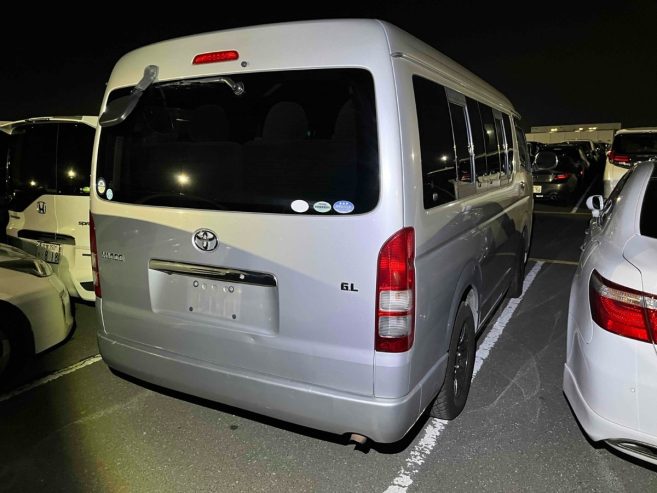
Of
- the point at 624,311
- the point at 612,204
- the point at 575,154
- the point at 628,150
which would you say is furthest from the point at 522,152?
the point at 575,154

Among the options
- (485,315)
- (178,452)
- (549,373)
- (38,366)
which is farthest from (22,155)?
(549,373)

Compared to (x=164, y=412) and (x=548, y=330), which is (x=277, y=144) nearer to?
(x=164, y=412)

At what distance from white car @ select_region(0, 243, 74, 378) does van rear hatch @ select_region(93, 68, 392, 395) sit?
122cm

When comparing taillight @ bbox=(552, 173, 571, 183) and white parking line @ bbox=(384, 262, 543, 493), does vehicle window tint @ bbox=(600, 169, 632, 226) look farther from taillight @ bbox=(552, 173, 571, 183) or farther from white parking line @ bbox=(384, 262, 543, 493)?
taillight @ bbox=(552, 173, 571, 183)

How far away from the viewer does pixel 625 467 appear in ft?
9.01

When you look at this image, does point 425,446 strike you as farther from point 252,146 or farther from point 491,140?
point 491,140

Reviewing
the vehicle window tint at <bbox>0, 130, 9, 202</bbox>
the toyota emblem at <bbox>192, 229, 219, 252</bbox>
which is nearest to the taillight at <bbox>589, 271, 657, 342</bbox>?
the toyota emblem at <bbox>192, 229, 219, 252</bbox>

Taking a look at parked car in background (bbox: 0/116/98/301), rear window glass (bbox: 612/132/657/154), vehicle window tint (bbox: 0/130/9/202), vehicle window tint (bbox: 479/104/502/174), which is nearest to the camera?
vehicle window tint (bbox: 479/104/502/174)

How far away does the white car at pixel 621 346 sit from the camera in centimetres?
215

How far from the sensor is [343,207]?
2.27m

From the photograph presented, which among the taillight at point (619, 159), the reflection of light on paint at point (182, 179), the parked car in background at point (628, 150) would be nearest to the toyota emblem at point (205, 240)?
the reflection of light on paint at point (182, 179)

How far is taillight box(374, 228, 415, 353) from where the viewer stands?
2.21m

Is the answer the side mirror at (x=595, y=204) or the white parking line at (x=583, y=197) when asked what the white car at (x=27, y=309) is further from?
the white parking line at (x=583, y=197)

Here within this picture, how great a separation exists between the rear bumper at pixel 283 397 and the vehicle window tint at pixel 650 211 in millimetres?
1402
